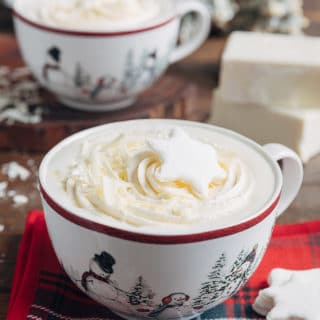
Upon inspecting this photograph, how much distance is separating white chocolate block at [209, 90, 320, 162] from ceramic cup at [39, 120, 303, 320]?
0.47 metres

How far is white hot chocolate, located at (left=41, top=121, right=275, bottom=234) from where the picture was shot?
71 centimetres

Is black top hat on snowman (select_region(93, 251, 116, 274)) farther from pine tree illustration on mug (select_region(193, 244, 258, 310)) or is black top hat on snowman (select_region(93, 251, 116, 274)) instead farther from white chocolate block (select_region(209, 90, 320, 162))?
white chocolate block (select_region(209, 90, 320, 162))

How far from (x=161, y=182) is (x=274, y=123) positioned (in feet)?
1.84

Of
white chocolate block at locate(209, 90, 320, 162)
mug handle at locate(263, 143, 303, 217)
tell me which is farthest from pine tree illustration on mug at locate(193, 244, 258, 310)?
white chocolate block at locate(209, 90, 320, 162)

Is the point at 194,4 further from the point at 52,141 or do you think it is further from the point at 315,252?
the point at 315,252

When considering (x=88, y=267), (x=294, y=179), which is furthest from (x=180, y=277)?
(x=294, y=179)

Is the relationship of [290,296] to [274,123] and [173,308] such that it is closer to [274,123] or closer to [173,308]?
[173,308]

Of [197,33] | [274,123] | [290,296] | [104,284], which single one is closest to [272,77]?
[274,123]

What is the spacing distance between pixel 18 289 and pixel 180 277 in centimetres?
23

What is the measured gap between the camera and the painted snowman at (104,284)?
2.37 feet

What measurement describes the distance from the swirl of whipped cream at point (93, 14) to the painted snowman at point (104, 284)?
0.55 m

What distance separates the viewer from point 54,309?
0.82m

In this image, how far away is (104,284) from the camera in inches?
29.1

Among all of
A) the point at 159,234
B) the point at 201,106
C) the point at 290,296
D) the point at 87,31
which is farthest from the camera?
the point at 201,106
